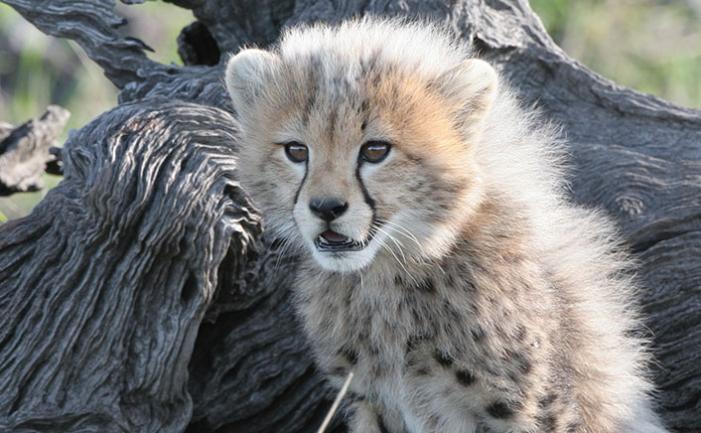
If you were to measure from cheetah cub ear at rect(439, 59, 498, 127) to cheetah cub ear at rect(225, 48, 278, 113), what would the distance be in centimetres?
53

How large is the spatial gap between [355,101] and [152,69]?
1.68 meters

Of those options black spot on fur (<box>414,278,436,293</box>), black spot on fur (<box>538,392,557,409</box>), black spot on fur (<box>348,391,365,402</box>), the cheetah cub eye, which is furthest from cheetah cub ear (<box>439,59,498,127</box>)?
black spot on fur (<box>348,391,365,402</box>)

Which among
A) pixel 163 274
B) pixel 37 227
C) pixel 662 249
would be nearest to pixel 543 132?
pixel 662 249

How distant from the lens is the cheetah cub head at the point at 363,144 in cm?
341

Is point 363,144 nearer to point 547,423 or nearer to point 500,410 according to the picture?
point 500,410

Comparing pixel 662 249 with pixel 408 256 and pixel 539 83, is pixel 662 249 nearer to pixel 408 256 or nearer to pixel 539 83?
pixel 539 83

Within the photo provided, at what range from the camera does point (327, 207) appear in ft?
→ 10.9

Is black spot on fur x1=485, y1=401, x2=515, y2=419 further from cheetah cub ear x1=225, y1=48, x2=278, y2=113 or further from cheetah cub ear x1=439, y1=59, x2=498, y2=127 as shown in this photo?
cheetah cub ear x1=225, y1=48, x2=278, y2=113

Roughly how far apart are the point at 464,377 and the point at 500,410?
14 cm

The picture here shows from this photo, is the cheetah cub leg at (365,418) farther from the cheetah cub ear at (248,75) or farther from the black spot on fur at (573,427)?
the cheetah cub ear at (248,75)

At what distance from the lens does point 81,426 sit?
3.92 meters

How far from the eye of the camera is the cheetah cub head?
3.41 metres

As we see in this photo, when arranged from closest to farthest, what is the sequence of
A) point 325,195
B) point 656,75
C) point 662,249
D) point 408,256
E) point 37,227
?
point 325,195
point 408,256
point 37,227
point 662,249
point 656,75

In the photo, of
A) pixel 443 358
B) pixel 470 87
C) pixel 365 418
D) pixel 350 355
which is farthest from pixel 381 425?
pixel 470 87
